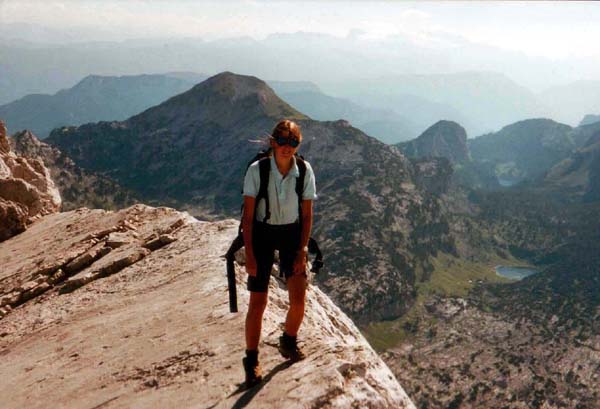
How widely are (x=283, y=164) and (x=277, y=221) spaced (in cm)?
135

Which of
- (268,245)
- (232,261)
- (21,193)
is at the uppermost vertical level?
(268,245)

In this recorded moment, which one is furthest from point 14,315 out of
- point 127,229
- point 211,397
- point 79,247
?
point 211,397

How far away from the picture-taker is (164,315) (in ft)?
53.0

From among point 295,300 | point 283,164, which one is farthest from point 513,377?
point 283,164

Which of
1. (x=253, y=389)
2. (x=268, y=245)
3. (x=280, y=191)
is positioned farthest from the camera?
(x=268, y=245)

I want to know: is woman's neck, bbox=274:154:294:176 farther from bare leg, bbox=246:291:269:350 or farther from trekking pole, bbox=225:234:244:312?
bare leg, bbox=246:291:269:350

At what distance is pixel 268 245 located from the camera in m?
10.6

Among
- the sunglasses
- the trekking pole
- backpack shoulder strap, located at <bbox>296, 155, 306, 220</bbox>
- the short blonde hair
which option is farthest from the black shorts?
the short blonde hair

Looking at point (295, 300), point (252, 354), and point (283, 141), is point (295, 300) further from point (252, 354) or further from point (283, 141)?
point (283, 141)

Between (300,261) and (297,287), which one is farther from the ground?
(300,261)

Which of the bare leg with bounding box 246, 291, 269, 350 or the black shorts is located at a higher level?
the black shorts

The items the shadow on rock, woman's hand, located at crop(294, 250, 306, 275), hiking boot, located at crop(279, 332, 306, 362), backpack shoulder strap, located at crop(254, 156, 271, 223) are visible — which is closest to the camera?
the shadow on rock

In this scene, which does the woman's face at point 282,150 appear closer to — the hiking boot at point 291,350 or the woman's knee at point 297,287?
the woman's knee at point 297,287

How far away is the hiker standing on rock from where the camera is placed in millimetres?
10203
